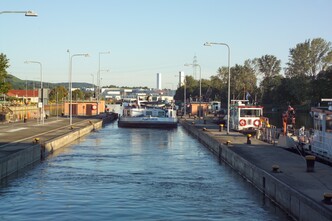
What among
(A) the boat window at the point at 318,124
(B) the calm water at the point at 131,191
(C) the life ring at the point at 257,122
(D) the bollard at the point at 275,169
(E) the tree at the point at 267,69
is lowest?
(B) the calm water at the point at 131,191

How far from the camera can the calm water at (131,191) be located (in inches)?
741

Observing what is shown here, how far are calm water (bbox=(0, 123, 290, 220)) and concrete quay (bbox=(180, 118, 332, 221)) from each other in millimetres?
577

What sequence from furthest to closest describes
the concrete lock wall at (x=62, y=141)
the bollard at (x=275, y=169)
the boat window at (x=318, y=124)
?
the concrete lock wall at (x=62, y=141) < the boat window at (x=318, y=124) < the bollard at (x=275, y=169)

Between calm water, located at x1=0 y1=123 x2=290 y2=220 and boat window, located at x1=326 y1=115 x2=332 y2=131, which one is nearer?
calm water, located at x1=0 y1=123 x2=290 y2=220

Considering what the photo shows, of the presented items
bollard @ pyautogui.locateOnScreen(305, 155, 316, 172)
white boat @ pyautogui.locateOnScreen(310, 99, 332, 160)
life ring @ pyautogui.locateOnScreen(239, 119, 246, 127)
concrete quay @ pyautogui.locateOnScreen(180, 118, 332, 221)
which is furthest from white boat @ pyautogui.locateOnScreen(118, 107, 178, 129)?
bollard @ pyautogui.locateOnScreen(305, 155, 316, 172)

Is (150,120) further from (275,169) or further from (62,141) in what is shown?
(275,169)

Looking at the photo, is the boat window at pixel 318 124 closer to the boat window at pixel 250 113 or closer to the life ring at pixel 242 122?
the life ring at pixel 242 122

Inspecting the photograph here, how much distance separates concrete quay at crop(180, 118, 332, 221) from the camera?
629 inches

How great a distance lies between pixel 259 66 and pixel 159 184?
143168 millimetres

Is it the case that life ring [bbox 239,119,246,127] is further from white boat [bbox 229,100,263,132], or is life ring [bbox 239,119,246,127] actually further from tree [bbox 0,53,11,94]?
tree [bbox 0,53,11,94]

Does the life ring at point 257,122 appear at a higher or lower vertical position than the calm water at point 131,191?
higher

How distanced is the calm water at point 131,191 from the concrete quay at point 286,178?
1.89ft

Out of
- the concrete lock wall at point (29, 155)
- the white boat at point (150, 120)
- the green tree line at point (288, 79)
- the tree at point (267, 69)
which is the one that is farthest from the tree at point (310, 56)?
the concrete lock wall at point (29, 155)

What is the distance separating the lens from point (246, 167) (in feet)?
88.3
